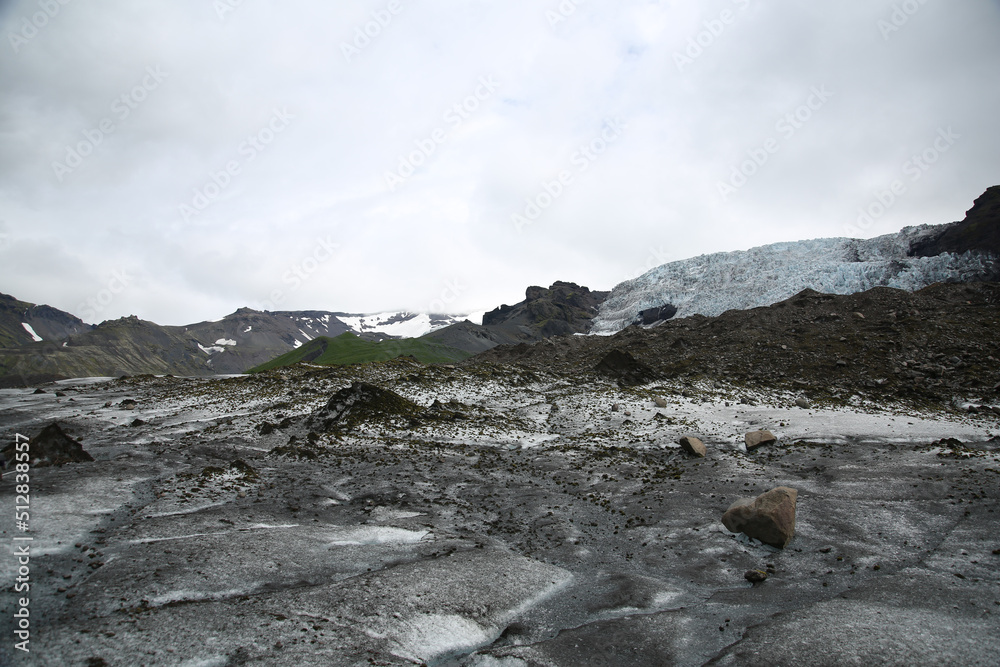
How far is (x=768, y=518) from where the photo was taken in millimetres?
13375

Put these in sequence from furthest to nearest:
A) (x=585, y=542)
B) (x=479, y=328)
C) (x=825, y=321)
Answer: (x=479, y=328), (x=825, y=321), (x=585, y=542)

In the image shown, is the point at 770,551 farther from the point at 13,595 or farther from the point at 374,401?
the point at 374,401

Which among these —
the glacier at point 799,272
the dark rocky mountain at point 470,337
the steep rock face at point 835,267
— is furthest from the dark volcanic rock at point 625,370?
the dark rocky mountain at point 470,337

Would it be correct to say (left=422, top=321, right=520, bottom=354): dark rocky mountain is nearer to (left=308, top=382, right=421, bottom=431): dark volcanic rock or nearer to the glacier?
the glacier

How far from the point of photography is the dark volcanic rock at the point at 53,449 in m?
18.9

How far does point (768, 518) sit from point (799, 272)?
117 metres

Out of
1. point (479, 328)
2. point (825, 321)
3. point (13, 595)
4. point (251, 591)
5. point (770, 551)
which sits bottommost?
point (770, 551)

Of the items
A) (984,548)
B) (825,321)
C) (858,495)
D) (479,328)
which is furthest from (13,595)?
(479,328)

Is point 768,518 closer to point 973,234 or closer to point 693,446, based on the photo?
point 693,446

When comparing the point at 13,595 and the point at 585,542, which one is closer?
the point at 13,595

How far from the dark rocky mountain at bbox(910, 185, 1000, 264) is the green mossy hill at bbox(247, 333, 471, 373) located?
106 m

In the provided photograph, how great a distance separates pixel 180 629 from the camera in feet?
27.6

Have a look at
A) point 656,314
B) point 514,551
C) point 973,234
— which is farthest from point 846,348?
point 656,314

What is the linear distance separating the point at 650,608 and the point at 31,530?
15.4 m
